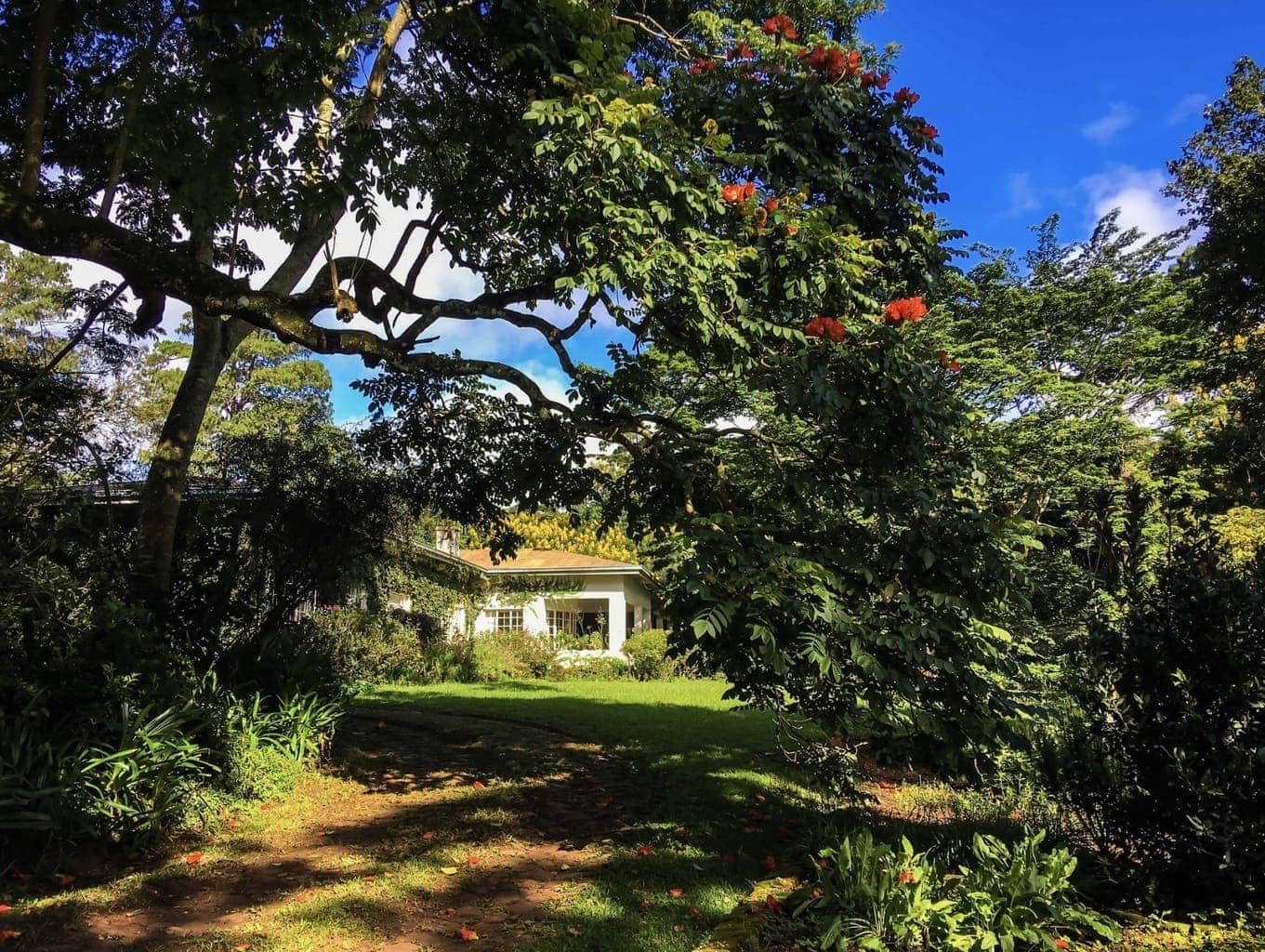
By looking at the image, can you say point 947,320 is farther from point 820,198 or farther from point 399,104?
point 399,104

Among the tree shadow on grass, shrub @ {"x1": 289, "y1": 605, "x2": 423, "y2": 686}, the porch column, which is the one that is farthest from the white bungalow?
the tree shadow on grass

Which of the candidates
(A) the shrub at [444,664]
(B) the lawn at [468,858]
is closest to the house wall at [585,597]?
(A) the shrub at [444,664]

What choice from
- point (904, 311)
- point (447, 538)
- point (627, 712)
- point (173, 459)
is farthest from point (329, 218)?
point (447, 538)

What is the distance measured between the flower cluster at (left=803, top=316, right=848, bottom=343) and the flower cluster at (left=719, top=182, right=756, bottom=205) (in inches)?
40.5

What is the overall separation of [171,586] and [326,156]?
4529 millimetres

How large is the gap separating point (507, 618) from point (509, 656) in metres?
3.38

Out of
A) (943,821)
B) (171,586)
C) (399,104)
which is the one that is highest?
(399,104)

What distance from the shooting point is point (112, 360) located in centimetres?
998

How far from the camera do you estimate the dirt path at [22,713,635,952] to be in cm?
429

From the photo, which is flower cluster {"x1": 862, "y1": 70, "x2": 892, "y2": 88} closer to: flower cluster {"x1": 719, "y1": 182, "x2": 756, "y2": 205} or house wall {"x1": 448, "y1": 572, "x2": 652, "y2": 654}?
flower cluster {"x1": 719, "y1": 182, "x2": 756, "y2": 205}

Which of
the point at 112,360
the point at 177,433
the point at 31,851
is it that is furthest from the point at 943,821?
the point at 112,360

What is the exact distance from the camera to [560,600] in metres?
24.1

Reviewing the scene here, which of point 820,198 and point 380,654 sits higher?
point 820,198

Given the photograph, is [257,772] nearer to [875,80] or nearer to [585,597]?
[875,80]
